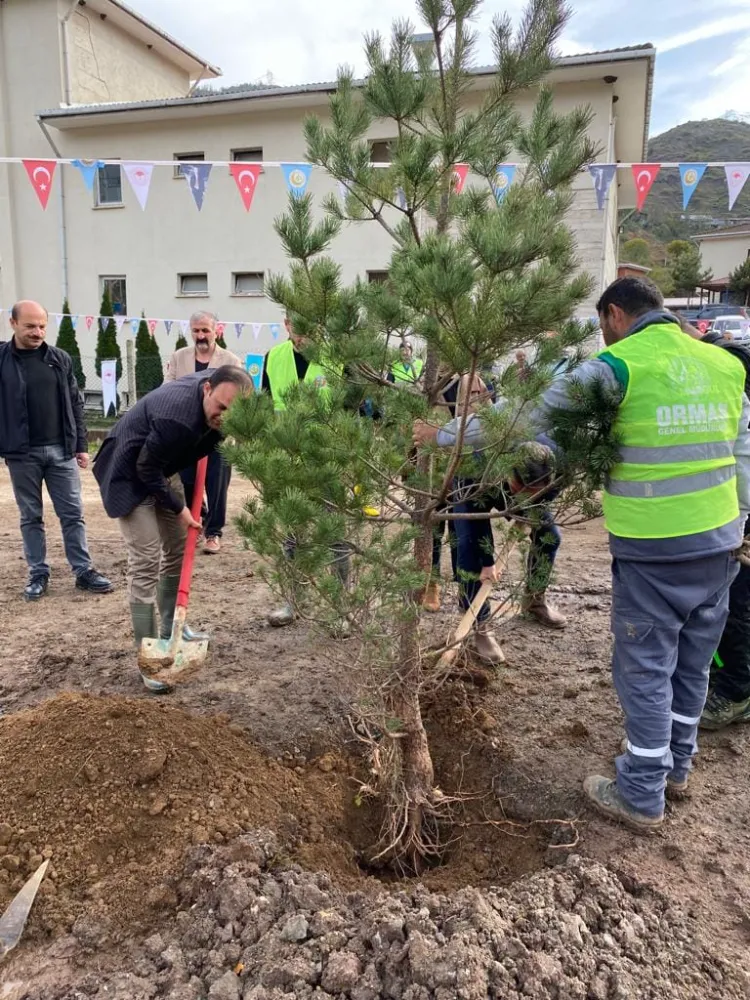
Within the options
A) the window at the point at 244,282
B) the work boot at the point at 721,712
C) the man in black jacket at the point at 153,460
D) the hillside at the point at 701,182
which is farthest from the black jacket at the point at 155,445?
the hillside at the point at 701,182

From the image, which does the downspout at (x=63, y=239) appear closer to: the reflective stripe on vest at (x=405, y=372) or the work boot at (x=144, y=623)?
the work boot at (x=144, y=623)

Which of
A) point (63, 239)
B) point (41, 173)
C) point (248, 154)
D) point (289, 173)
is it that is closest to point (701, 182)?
point (248, 154)

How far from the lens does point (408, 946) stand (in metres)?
1.64

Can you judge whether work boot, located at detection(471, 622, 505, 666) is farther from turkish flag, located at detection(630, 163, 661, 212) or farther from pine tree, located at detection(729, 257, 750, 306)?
pine tree, located at detection(729, 257, 750, 306)

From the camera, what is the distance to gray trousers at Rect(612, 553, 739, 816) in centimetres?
212

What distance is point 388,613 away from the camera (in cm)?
202

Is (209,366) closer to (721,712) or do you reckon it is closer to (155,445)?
(155,445)

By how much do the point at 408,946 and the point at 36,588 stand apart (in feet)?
11.2

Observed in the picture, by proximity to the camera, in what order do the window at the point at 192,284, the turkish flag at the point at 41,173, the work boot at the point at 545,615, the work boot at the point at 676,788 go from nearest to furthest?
the work boot at the point at 676,788, the work boot at the point at 545,615, the turkish flag at the point at 41,173, the window at the point at 192,284


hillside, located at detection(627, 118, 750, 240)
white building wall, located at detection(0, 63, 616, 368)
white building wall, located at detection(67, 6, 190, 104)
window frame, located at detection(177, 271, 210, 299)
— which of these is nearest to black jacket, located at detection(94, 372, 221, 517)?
white building wall, located at detection(0, 63, 616, 368)

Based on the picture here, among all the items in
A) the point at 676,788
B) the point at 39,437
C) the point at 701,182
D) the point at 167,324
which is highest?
the point at 701,182

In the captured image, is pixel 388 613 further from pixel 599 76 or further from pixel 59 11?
pixel 59 11

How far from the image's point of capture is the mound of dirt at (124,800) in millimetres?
1922

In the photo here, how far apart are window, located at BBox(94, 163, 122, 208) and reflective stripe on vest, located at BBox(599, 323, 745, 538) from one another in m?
15.1
